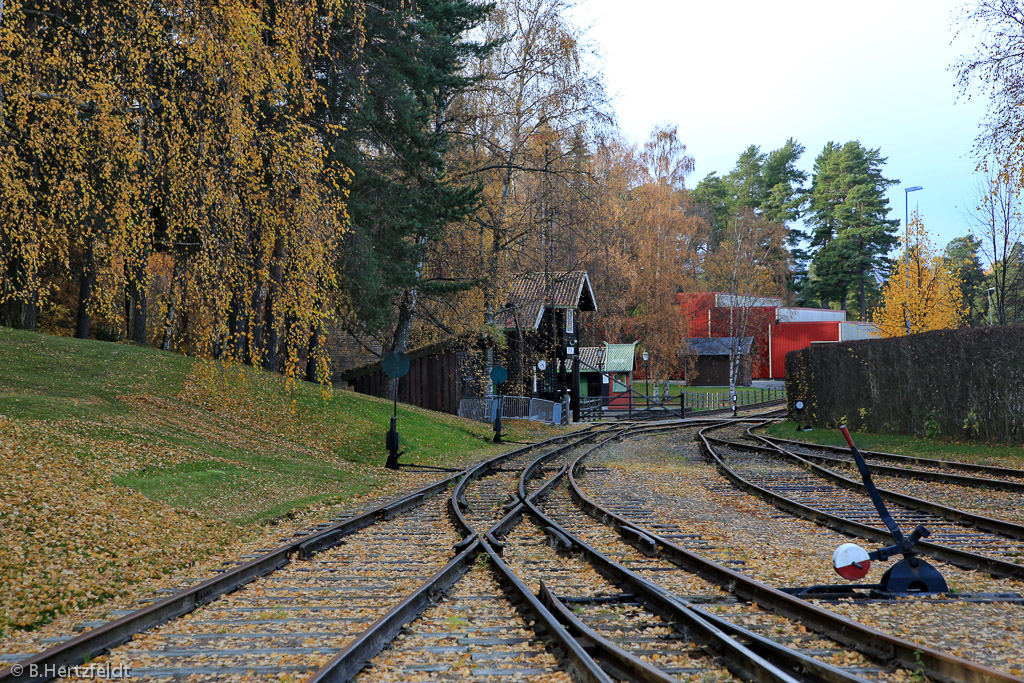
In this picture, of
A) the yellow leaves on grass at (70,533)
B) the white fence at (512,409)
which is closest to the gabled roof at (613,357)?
the white fence at (512,409)

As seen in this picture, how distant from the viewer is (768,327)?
7094 centimetres

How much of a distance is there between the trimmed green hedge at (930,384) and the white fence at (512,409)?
12.4m

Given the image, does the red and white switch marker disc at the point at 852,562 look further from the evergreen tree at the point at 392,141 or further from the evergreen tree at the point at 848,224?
the evergreen tree at the point at 848,224

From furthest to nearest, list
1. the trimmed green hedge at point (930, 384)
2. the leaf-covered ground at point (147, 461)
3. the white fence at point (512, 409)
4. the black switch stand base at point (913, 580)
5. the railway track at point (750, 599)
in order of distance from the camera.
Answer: the white fence at point (512, 409) → the trimmed green hedge at point (930, 384) → the leaf-covered ground at point (147, 461) → the black switch stand base at point (913, 580) → the railway track at point (750, 599)

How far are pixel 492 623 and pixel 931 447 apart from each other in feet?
58.6

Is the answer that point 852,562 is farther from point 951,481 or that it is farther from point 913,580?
point 951,481

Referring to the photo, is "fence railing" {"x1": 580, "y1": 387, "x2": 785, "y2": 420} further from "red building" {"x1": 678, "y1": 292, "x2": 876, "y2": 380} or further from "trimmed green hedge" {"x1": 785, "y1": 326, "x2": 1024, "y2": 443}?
"trimmed green hedge" {"x1": 785, "y1": 326, "x2": 1024, "y2": 443}

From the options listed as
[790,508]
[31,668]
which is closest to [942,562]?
[790,508]

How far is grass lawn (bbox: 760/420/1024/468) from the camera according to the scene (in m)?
17.3

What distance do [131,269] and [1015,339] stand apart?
747 inches

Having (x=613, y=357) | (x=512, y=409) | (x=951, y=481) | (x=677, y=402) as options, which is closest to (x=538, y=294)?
(x=512, y=409)

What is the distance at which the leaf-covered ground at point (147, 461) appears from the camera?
25.2ft

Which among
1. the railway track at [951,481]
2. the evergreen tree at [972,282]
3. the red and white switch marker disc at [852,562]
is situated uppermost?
the evergreen tree at [972,282]

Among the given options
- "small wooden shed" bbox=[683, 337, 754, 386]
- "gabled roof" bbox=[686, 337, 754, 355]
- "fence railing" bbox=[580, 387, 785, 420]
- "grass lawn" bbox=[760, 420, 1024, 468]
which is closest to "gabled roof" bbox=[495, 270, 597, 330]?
"fence railing" bbox=[580, 387, 785, 420]
